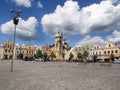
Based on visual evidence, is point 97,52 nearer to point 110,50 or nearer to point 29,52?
point 110,50

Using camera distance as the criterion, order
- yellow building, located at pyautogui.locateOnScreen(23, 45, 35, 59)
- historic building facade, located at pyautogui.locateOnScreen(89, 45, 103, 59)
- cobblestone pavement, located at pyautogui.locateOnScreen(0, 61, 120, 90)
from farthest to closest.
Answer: yellow building, located at pyautogui.locateOnScreen(23, 45, 35, 59), historic building facade, located at pyautogui.locateOnScreen(89, 45, 103, 59), cobblestone pavement, located at pyautogui.locateOnScreen(0, 61, 120, 90)

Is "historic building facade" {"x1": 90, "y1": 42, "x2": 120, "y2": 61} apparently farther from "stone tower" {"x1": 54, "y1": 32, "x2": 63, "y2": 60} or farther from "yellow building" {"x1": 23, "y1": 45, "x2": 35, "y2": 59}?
"yellow building" {"x1": 23, "y1": 45, "x2": 35, "y2": 59}

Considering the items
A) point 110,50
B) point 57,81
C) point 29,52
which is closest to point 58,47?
point 29,52

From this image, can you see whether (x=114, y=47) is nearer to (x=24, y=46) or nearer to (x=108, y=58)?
(x=108, y=58)

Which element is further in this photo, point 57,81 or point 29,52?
point 29,52

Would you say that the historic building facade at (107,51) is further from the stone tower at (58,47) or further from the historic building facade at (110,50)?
the stone tower at (58,47)

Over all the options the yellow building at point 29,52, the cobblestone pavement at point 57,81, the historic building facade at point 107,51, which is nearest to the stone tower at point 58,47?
the yellow building at point 29,52

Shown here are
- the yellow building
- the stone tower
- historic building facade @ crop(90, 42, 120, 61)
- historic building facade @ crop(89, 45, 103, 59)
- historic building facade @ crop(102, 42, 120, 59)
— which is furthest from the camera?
the yellow building

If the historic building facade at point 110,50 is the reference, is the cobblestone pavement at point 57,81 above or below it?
below

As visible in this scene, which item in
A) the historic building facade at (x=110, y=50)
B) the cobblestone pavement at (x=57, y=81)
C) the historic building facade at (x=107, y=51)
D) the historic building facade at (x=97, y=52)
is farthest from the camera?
the historic building facade at (x=97, y=52)

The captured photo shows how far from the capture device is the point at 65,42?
14612 cm

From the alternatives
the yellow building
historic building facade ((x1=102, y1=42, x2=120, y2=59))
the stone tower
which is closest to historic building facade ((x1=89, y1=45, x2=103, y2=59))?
historic building facade ((x1=102, y1=42, x2=120, y2=59))

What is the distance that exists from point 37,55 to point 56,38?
2124cm

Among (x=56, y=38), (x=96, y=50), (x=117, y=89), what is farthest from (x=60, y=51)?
(x=117, y=89)
